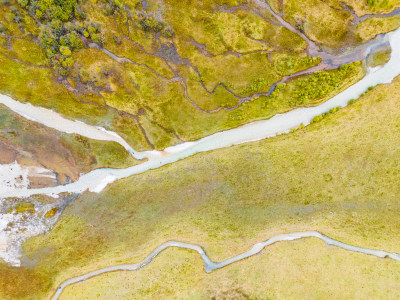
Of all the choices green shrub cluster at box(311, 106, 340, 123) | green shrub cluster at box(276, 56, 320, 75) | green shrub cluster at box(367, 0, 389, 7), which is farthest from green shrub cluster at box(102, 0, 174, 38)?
green shrub cluster at box(367, 0, 389, 7)

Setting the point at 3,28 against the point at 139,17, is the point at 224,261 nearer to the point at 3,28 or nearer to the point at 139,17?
the point at 139,17

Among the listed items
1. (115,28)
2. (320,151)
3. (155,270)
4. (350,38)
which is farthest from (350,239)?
(115,28)

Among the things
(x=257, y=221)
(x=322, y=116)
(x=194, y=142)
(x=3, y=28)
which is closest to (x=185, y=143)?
(x=194, y=142)

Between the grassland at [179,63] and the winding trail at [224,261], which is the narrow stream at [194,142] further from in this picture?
the winding trail at [224,261]

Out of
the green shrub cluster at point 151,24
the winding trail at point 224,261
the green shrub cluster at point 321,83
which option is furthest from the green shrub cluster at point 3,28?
the green shrub cluster at point 321,83

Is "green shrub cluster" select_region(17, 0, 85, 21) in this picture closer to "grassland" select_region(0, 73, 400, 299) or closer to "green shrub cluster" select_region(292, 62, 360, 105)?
"grassland" select_region(0, 73, 400, 299)

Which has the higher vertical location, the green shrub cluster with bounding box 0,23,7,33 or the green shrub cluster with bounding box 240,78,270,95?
the green shrub cluster with bounding box 0,23,7,33

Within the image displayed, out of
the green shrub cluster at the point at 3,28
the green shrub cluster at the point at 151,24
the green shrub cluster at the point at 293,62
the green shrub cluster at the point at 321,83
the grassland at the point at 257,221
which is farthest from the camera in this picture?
the green shrub cluster at the point at 293,62
